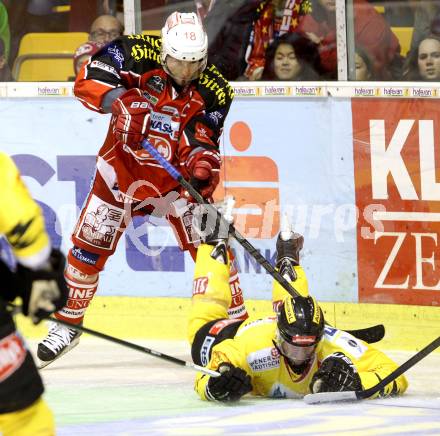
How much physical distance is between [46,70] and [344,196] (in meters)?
1.80

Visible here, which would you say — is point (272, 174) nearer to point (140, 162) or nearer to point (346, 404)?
point (140, 162)

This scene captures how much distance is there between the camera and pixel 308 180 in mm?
6953

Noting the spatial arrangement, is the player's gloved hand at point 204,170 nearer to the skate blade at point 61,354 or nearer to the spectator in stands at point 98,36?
the skate blade at point 61,354

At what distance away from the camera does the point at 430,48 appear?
6.86 m

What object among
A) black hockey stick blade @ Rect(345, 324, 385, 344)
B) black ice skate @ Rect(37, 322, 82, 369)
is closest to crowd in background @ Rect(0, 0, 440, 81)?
black hockey stick blade @ Rect(345, 324, 385, 344)

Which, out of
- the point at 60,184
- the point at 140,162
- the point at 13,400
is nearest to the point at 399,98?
the point at 140,162

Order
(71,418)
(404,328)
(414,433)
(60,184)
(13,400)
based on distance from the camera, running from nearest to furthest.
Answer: (13,400), (414,433), (71,418), (404,328), (60,184)

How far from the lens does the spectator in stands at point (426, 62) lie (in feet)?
22.3

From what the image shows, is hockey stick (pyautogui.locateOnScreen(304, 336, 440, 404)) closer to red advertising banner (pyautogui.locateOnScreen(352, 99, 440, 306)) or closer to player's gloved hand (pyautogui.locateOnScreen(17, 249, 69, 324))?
red advertising banner (pyautogui.locateOnScreen(352, 99, 440, 306))

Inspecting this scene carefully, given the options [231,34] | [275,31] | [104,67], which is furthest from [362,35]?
[104,67]

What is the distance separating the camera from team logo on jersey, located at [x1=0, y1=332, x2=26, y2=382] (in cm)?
359

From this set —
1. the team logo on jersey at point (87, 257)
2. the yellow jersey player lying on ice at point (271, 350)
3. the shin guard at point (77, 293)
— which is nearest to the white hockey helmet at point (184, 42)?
the yellow jersey player lying on ice at point (271, 350)

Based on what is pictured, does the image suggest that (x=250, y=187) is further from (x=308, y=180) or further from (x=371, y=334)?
(x=371, y=334)

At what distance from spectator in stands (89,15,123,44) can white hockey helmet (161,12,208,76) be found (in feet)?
4.27
